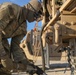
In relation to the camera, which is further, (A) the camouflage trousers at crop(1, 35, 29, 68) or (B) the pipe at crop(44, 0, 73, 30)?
(B) the pipe at crop(44, 0, 73, 30)

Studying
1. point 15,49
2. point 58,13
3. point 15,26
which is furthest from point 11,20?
point 58,13

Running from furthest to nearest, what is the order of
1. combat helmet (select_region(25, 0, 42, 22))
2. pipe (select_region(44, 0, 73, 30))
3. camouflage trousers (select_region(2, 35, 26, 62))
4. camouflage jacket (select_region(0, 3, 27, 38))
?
pipe (select_region(44, 0, 73, 30)), camouflage trousers (select_region(2, 35, 26, 62)), combat helmet (select_region(25, 0, 42, 22)), camouflage jacket (select_region(0, 3, 27, 38))

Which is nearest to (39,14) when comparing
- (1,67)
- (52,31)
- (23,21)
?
(23,21)

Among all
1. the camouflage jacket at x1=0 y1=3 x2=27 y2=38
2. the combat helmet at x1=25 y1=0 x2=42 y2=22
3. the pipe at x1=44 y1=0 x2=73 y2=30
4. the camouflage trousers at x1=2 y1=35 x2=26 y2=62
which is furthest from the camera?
the pipe at x1=44 y1=0 x2=73 y2=30

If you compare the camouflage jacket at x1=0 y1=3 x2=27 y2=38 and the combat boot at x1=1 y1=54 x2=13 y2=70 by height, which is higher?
the camouflage jacket at x1=0 y1=3 x2=27 y2=38

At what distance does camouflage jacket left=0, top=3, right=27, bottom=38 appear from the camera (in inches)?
138

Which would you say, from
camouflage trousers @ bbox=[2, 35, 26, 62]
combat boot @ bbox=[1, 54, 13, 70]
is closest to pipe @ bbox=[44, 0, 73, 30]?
camouflage trousers @ bbox=[2, 35, 26, 62]

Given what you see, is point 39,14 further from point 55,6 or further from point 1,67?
point 55,6

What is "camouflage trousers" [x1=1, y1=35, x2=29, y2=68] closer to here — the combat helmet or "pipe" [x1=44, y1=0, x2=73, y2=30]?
the combat helmet

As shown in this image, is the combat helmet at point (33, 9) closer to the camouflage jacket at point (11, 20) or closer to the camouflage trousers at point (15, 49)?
the camouflage jacket at point (11, 20)

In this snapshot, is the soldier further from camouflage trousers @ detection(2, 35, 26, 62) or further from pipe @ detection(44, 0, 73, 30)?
pipe @ detection(44, 0, 73, 30)

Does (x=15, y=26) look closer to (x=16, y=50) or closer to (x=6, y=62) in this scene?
(x=16, y=50)

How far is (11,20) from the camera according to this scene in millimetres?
3654

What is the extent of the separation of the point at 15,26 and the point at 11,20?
0.45ft
